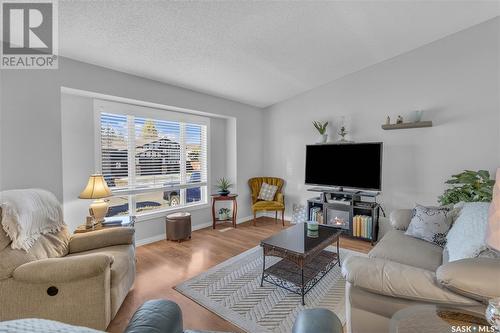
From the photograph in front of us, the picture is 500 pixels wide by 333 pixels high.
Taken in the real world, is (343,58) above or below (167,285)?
above

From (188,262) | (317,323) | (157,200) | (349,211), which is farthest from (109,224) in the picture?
(349,211)

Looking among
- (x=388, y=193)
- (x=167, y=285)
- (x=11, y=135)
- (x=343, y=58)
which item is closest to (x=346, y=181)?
(x=388, y=193)

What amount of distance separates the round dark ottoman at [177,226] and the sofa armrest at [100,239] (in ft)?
4.07

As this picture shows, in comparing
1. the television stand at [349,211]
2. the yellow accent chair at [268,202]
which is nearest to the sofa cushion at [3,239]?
the yellow accent chair at [268,202]

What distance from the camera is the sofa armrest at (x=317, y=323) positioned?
1.02 meters

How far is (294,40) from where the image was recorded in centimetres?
292

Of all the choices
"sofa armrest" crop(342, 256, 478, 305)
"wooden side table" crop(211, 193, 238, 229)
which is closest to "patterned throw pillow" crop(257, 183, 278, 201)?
"wooden side table" crop(211, 193, 238, 229)

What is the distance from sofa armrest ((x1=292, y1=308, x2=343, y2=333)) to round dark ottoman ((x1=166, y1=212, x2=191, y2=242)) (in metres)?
2.83

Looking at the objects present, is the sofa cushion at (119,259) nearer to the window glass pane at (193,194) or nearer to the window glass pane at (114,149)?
the window glass pane at (114,149)

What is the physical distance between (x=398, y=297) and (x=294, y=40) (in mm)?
2804

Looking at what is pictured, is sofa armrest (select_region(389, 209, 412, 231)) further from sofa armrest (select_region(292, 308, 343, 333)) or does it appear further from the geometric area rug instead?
sofa armrest (select_region(292, 308, 343, 333))

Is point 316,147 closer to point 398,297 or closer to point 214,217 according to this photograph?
point 214,217

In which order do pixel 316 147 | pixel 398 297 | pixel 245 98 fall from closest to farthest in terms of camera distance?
pixel 398 297
pixel 316 147
pixel 245 98

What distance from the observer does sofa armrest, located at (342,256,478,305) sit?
127 cm
